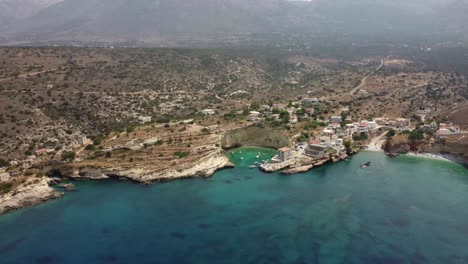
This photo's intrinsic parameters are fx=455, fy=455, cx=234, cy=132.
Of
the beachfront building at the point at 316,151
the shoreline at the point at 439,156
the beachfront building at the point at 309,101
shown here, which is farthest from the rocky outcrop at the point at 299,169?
the beachfront building at the point at 309,101

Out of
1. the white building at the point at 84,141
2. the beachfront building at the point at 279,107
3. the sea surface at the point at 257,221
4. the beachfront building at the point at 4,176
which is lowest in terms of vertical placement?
the sea surface at the point at 257,221

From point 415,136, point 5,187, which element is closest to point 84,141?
point 5,187

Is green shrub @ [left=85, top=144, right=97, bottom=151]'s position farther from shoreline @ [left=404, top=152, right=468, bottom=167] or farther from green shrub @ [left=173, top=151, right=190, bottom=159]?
shoreline @ [left=404, top=152, right=468, bottom=167]

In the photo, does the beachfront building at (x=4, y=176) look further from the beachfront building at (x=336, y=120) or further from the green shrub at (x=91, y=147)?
the beachfront building at (x=336, y=120)

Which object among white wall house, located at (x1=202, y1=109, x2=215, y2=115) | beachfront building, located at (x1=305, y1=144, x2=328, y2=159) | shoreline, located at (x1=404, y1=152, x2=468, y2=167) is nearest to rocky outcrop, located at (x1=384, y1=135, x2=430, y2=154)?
shoreline, located at (x1=404, y1=152, x2=468, y2=167)

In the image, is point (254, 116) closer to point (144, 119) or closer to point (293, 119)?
point (293, 119)

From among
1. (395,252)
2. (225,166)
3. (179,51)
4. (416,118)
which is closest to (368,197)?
(395,252)
